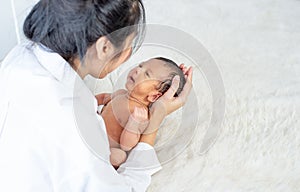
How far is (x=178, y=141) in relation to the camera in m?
1.11

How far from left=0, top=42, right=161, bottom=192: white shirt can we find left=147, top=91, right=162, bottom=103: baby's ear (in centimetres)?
34

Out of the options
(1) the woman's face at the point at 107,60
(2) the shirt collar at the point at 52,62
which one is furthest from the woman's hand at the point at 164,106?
(2) the shirt collar at the point at 52,62

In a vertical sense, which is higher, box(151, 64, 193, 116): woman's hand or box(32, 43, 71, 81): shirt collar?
box(32, 43, 71, 81): shirt collar

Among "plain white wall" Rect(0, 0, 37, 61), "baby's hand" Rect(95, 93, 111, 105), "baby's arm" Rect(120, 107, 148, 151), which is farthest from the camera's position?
"plain white wall" Rect(0, 0, 37, 61)

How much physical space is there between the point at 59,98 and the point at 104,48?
0.14 meters

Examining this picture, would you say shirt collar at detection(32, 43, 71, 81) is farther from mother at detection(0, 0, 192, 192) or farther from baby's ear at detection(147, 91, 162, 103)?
baby's ear at detection(147, 91, 162, 103)

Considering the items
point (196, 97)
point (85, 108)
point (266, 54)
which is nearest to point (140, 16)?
point (85, 108)

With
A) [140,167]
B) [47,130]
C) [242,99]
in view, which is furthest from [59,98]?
[242,99]

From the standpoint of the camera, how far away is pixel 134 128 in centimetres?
114

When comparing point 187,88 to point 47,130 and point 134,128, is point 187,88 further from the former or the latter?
point 47,130

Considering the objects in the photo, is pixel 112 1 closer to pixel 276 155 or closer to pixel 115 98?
pixel 115 98

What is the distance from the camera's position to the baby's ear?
1.18 metres

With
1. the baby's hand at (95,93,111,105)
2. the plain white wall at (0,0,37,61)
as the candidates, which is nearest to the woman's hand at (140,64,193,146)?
the baby's hand at (95,93,111,105)

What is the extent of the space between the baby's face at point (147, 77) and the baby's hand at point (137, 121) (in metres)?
0.06
